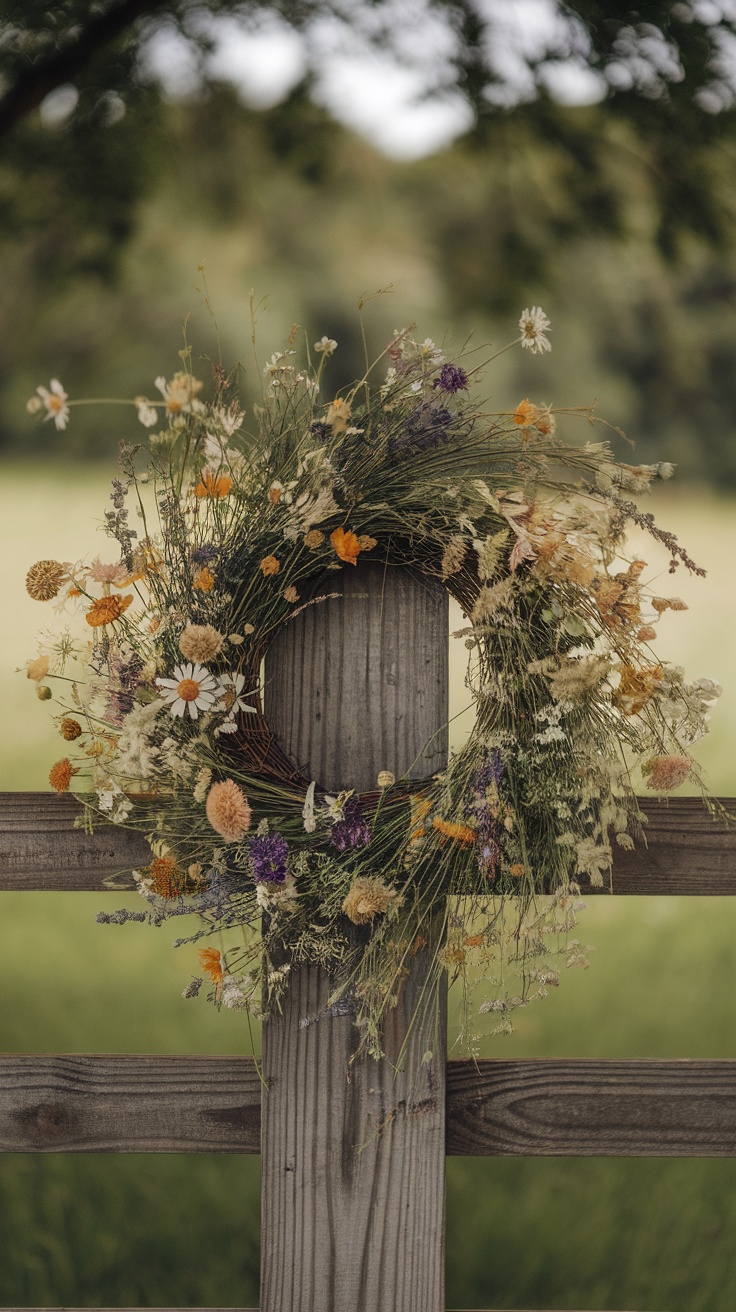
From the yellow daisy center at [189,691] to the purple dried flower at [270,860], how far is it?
19 cm

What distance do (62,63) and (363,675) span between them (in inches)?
103

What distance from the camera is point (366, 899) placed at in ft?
4.16

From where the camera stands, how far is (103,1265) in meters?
3.07

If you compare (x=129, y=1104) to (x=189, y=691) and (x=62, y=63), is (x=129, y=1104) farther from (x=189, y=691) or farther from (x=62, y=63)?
(x=62, y=63)

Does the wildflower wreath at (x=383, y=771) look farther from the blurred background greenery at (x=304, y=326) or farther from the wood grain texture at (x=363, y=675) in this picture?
the blurred background greenery at (x=304, y=326)

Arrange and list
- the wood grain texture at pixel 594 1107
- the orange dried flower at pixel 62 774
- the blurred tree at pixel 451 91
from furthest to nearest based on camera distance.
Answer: the blurred tree at pixel 451 91 → the wood grain texture at pixel 594 1107 → the orange dried flower at pixel 62 774

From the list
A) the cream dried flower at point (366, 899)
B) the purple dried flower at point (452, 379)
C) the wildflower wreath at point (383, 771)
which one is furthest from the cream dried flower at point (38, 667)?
the purple dried flower at point (452, 379)

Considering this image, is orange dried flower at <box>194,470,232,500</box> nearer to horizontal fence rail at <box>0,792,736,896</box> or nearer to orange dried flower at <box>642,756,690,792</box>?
horizontal fence rail at <box>0,792,736,896</box>

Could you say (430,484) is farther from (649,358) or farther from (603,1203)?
(649,358)

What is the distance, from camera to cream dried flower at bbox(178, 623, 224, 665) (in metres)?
1.32

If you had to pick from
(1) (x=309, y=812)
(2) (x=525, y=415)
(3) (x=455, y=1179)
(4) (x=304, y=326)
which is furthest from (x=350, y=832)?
(4) (x=304, y=326)

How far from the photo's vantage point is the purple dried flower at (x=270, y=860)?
128cm

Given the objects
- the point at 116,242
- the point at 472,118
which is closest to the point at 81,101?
the point at 116,242

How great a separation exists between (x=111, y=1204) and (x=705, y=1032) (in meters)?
2.24
